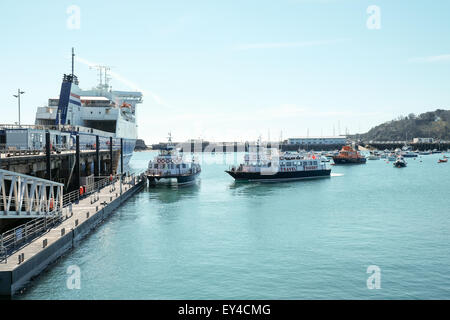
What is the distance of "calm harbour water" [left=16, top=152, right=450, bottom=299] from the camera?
2045cm

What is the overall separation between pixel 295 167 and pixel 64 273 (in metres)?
65.0

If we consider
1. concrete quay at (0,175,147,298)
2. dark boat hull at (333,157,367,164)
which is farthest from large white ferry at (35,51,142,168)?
dark boat hull at (333,157,367,164)

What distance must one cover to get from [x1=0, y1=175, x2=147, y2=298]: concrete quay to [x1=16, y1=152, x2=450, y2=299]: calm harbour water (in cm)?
60

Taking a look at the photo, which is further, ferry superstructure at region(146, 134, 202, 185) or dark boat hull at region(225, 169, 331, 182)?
dark boat hull at region(225, 169, 331, 182)

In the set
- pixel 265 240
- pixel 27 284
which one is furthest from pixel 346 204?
pixel 27 284

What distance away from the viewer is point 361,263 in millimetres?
24547

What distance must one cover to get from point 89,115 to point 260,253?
62.4 meters

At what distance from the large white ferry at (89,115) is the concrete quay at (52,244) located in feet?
59.8

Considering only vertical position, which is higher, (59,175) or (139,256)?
(59,175)

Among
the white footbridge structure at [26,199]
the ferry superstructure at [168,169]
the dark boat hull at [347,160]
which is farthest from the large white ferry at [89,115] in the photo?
the dark boat hull at [347,160]

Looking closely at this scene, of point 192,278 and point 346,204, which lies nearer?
point 192,278

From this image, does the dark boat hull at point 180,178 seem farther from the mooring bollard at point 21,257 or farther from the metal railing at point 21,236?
the mooring bollard at point 21,257

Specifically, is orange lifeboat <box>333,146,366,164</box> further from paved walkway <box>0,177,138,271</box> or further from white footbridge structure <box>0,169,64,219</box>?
white footbridge structure <box>0,169,64,219</box>
